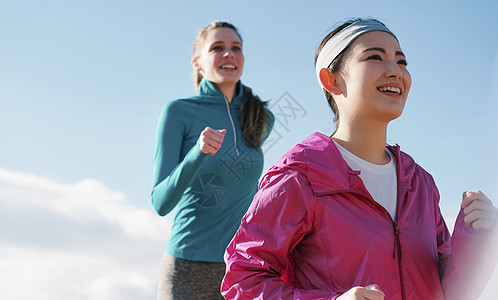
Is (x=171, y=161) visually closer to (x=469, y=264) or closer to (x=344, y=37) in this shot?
(x=344, y=37)

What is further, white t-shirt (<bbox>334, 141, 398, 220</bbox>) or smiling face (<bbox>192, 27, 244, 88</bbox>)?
smiling face (<bbox>192, 27, 244, 88</bbox>)

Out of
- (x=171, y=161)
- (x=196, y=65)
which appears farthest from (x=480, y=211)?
(x=196, y=65)

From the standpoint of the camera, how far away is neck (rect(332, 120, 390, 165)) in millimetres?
1870

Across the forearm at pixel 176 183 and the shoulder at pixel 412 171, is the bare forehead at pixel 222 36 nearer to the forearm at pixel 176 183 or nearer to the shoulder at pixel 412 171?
the forearm at pixel 176 183

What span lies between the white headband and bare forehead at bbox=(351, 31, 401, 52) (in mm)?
16

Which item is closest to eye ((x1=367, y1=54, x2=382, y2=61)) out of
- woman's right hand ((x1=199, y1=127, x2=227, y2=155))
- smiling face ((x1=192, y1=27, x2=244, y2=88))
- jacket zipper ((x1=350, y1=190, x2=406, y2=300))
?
jacket zipper ((x1=350, y1=190, x2=406, y2=300))

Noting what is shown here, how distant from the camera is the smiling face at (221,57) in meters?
3.48

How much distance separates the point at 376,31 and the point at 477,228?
0.64 meters

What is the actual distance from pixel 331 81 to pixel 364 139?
0.22m

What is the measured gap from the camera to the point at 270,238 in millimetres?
1663

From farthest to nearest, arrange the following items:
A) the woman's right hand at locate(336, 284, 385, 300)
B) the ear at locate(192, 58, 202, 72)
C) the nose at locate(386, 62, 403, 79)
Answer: the ear at locate(192, 58, 202, 72) → the nose at locate(386, 62, 403, 79) → the woman's right hand at locate(336, 284, 385, 300)

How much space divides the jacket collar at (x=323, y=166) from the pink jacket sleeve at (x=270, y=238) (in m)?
0.02

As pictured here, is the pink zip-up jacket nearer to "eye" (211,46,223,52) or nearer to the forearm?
the forearm

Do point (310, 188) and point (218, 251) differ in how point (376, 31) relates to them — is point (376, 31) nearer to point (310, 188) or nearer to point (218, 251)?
point (310, 188)
